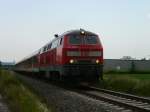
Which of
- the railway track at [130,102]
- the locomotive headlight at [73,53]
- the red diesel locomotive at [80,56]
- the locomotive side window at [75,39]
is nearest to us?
the railway track at [130,102]

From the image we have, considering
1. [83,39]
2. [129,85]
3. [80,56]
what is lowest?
[129,85]

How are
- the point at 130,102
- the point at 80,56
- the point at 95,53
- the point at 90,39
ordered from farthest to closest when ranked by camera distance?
the point at 90,39 → the point at 95,53 → the point at 80,56 → the point at 130,102

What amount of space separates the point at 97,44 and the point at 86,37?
0.84 meters

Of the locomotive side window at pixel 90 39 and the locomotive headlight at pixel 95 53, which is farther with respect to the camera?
the locomotive side window at pixel 90 39

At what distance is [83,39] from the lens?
85.0 ft

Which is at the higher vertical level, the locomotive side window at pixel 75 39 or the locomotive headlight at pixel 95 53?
the locomotive side window at pixel 75 39

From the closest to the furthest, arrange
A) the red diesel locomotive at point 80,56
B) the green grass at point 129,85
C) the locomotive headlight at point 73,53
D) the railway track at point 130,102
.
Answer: the railway track at point 130,102 < the green grass at point 129,85 < the red diesel locomotive at point 80,56 < the locomotive headlight at point 73,53

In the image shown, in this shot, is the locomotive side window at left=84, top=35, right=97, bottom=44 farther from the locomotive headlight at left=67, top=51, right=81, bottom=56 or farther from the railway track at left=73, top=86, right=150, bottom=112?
the railway track at left=73, top=86, right=150, bottom=112

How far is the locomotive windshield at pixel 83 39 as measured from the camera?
25.8m

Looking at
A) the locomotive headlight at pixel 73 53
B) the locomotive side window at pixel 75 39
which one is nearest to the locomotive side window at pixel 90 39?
the locomotive side window at pixel 75 39

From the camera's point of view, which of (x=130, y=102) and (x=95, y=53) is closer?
(x=130, y=102)

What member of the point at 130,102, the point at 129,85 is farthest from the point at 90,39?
the point at 130,102

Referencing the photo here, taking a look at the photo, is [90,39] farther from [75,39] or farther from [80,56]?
[80,56]

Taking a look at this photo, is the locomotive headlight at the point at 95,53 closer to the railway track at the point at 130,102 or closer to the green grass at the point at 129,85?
the green grass at the point at 129,85
